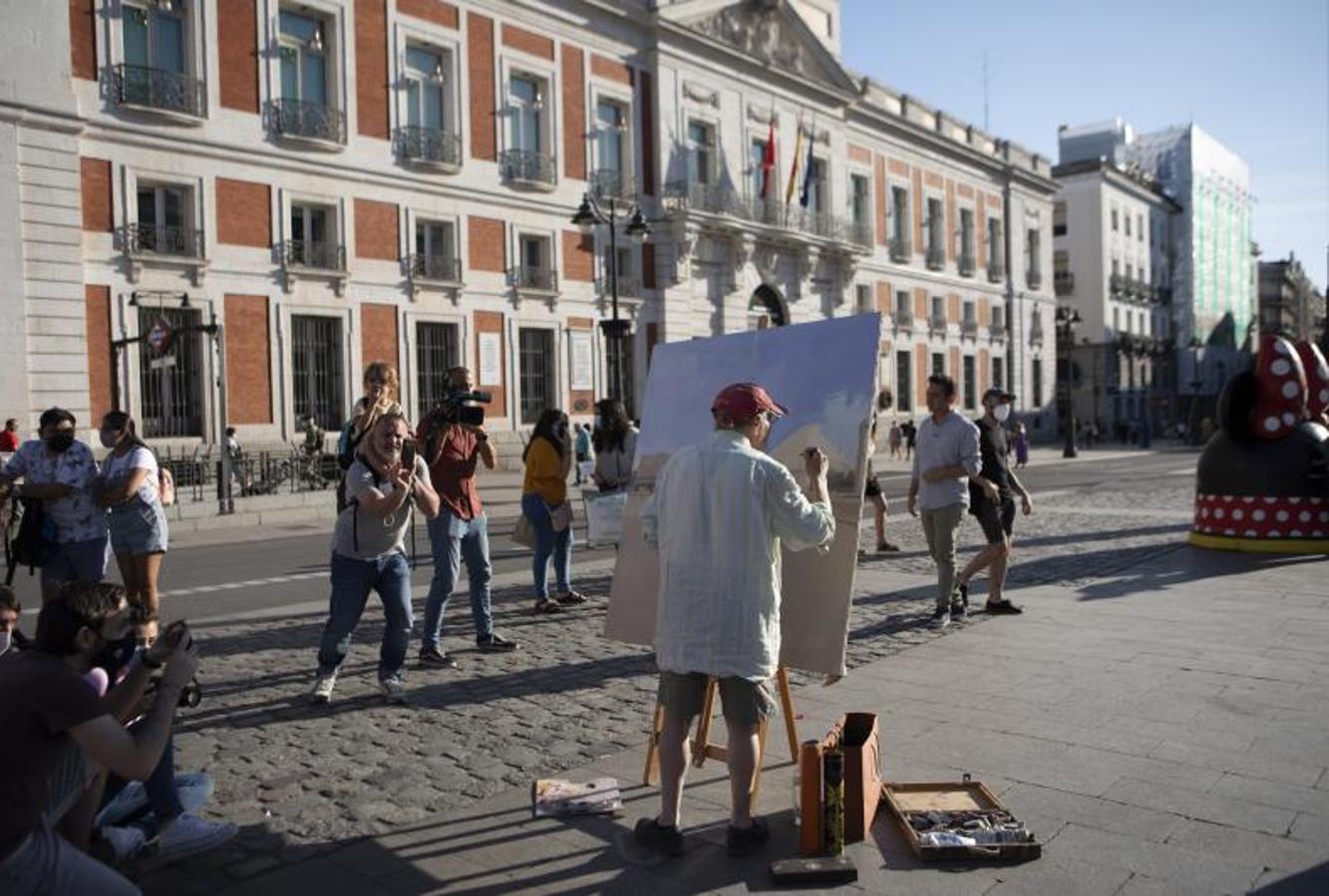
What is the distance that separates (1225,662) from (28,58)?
2213 centimetres

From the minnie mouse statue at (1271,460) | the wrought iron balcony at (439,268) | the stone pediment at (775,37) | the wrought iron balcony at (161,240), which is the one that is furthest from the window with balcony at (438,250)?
the minnie mouse statue at (1271,460)

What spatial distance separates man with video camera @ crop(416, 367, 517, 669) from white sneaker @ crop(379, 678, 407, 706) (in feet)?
2.90

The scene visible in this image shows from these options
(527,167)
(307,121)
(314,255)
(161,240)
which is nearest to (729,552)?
(161,240)

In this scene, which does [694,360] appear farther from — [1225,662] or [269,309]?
[269,309]

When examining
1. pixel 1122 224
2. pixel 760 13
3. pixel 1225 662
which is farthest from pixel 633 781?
pixel 1122 224

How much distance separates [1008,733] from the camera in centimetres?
532

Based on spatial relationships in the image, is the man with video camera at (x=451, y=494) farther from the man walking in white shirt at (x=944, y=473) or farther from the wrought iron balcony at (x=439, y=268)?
the wrought iron balcony at (x=439, y=268)

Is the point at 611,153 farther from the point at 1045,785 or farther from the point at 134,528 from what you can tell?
the point at 1045,785

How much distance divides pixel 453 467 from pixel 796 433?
2847mm

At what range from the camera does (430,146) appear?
26.8 metres

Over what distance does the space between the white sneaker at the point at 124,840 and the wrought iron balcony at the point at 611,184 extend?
2828 cm

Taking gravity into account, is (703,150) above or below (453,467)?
above

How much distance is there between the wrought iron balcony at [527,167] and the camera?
94.1 ft

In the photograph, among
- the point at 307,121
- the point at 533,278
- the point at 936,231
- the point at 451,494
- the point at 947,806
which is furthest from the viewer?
the point at 936,231
